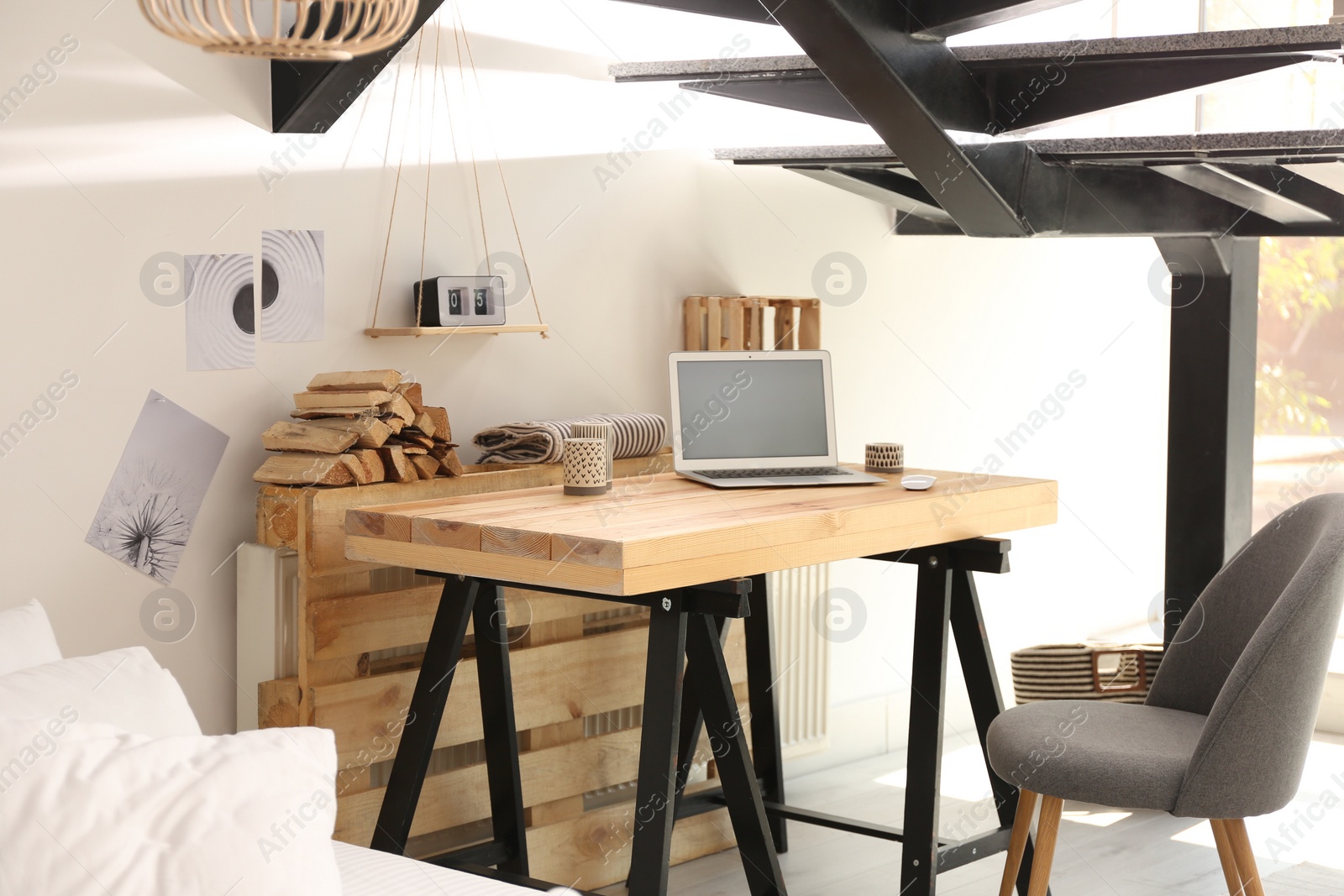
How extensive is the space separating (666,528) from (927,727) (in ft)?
2.55

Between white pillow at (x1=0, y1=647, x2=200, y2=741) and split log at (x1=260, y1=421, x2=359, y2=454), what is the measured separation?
78 centimetres

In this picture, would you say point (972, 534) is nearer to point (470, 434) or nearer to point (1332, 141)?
point (1332, 141)

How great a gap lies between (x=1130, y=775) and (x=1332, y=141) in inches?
46.9

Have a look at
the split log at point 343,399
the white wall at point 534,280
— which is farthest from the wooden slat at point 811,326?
the split log at point 343,399

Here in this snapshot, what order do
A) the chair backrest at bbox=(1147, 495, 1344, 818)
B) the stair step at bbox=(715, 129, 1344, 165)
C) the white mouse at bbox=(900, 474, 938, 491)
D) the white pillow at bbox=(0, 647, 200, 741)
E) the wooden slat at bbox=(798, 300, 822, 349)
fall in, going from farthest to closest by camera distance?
the wooden slat at bbox=(798, 300, 822, 349), the white mouse at bbox=(900, 474, 938, 491), the stair step at bbox=(715, 129, 1344, 165), the chair backrest at bbox=(1147, 495, 1344, 818), the white pillow at bbox=(0, 647, 200, 741)

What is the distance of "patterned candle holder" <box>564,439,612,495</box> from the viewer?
267cm

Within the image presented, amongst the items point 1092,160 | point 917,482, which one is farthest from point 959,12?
point 917,482

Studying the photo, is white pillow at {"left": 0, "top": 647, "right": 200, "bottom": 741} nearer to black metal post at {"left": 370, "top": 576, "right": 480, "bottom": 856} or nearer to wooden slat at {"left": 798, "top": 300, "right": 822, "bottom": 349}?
black metal post at {"left": 370, "top": 576, "right": 480, "bottom": 856}

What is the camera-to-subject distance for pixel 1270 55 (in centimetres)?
222

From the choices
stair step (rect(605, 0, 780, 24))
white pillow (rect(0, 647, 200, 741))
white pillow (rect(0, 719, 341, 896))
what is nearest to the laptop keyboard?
stair step (rect(605, 0, 780, 24))

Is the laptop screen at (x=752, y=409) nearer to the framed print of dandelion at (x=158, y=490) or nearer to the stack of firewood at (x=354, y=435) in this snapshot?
the stack of firewood at (x=354, y=435)

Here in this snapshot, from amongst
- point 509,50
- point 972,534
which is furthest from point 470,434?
point 972,534

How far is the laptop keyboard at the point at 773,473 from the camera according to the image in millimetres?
2959

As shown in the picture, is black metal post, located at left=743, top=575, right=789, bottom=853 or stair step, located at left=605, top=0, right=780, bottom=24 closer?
stair step, located at left=605, top=0, right=780, bottom=24
